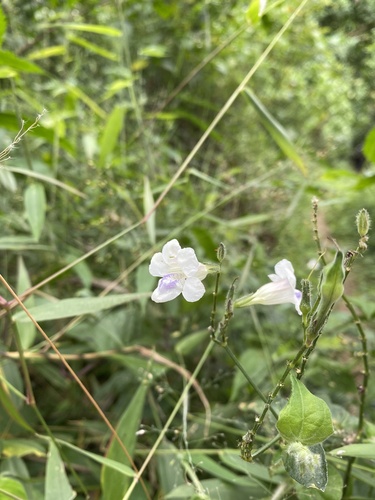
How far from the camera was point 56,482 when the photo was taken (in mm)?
486

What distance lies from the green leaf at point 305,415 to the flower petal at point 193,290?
0.30 ft

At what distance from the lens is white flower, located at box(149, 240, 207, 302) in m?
0.37

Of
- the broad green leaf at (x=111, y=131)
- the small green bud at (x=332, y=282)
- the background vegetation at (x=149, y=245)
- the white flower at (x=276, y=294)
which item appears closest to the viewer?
the small green bud at (x=332, y=282)

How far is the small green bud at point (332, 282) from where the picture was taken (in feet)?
0.99

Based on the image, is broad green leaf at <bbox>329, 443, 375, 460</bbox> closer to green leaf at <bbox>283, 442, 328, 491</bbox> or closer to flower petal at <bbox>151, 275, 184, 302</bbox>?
green leaf at <bbox>283, 442, 328, 491</bbox>

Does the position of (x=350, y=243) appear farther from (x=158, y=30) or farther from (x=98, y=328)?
(x=98, y=328)

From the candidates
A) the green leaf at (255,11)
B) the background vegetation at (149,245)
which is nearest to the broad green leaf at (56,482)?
the background vegetation at (149,245)

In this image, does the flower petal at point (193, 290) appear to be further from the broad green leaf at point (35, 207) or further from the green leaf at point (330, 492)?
the broad green leaf at point (35, 207)

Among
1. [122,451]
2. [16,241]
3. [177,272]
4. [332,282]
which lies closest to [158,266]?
[177,272]

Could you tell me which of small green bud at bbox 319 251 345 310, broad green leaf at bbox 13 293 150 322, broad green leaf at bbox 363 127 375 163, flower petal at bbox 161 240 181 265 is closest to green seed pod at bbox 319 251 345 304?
small green bud at bbox 319 251 345 310

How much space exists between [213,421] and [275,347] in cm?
25

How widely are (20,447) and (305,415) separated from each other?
1.26 ft

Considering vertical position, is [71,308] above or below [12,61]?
below

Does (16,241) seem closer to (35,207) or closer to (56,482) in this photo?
(35,207)
